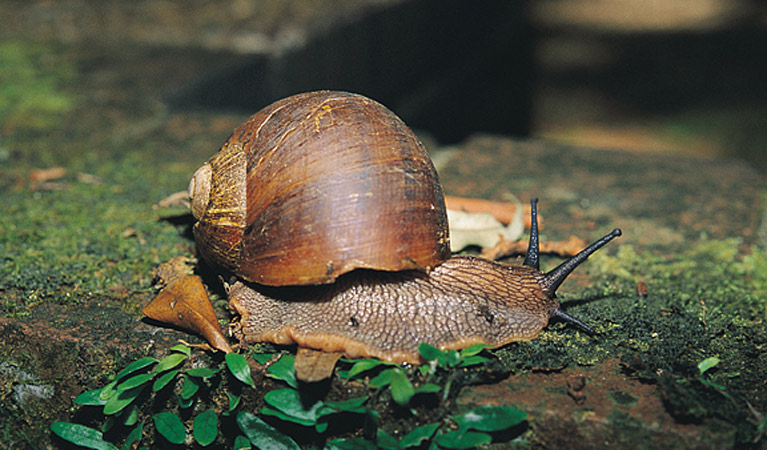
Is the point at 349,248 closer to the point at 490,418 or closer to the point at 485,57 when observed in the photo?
the point at 490,418

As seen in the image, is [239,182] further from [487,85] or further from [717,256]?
[487,85]

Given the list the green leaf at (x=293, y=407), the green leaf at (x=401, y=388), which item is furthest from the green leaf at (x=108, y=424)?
the green leaf at (x=401, y=388)

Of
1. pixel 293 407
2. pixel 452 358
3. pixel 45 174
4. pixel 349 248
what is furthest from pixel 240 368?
pixel 45 174

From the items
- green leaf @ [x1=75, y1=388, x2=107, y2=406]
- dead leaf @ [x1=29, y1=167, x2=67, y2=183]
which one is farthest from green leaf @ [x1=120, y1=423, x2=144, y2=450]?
dead leaf @ [x1=29, y1=167, x2=67, y2=183]

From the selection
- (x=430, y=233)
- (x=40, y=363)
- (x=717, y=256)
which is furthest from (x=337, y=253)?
(x=717, y=256)

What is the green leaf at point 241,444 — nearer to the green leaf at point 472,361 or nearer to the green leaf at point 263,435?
the green leaf at point 263,435

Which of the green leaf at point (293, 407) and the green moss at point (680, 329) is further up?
the green moss at point (680, 329)

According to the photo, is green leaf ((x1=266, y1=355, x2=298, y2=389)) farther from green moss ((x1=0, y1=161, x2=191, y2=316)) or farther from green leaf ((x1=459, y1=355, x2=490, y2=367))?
green moss ((x1=0, y1=161, x2=191, y2=316))
